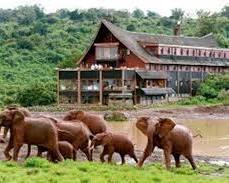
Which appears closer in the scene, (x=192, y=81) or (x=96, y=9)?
(x=192, y=81)

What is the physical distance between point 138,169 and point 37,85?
47665 mm

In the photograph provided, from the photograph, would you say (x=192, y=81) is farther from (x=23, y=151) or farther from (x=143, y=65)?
(x=23, y=151)

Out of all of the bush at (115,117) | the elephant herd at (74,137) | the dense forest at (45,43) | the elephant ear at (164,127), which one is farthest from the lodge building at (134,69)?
the elephant ear at (164,127)

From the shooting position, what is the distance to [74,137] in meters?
18.5

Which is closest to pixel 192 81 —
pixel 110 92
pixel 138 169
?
pixel 110 92

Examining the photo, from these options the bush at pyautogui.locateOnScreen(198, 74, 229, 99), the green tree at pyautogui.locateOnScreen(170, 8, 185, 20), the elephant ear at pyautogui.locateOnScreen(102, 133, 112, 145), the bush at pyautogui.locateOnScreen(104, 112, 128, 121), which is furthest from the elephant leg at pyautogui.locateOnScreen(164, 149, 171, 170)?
the green tree at pyautogui.locateOnScreen(170, 8, 185, 20)

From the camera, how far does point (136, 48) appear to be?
71.2 metres

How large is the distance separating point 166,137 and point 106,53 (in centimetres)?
5530

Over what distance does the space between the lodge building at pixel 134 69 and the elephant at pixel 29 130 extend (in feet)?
157

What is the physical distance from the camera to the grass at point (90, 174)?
548 inches

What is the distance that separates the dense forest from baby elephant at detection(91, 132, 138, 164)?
45058 millimetres

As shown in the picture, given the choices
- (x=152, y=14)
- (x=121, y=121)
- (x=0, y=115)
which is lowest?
(x=121, y=121)

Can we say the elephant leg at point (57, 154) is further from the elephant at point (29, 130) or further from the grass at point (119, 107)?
the grass at point (119, 107)

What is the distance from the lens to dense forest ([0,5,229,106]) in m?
68.2
